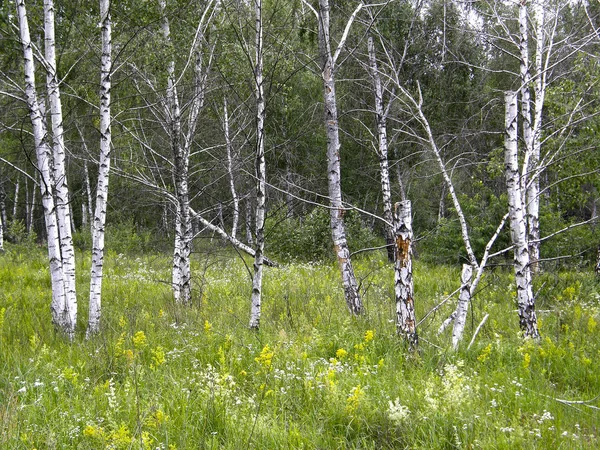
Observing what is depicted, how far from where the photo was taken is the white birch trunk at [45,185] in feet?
20.0

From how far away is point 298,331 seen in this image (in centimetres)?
603

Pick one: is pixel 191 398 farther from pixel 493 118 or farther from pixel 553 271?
pixel 493 118

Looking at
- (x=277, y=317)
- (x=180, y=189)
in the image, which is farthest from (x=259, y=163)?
(x=180, y=189)

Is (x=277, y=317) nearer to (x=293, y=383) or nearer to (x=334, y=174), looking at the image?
(x=334, y=174)

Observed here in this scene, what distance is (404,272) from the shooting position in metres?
5.08

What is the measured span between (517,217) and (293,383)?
3.17 metres

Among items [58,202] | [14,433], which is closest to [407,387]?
[14,433]

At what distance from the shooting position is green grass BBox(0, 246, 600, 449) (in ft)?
11.7

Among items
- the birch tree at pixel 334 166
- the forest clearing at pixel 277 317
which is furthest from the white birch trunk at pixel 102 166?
the birch tree at pixel 334 166

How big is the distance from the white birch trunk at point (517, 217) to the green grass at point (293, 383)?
0.30m

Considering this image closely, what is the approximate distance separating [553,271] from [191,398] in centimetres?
867

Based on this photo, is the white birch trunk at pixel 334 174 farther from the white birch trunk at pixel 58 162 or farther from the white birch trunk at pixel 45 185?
the white birch trunk at pixel 45 185

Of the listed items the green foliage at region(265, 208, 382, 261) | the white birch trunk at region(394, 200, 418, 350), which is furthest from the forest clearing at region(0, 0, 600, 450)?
the green foliage at region(265, 208, 382, 261)

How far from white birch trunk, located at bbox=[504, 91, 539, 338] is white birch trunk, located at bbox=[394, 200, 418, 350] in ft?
4.68
